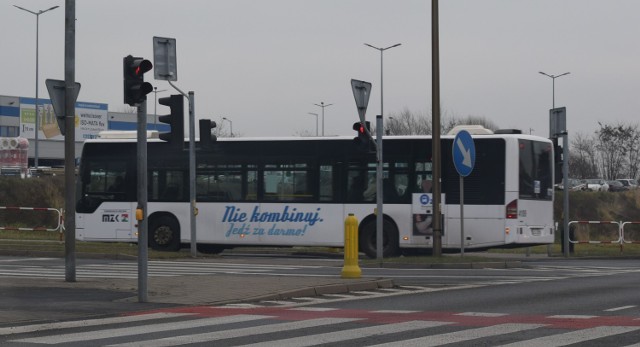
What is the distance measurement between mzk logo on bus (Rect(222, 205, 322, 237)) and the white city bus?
27 mm

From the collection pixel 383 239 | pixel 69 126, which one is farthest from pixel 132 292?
pixel 383 239

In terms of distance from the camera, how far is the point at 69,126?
19.0m

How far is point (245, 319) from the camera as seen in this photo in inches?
555

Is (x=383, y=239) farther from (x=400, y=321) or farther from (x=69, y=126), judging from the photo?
(x=400, y=321)

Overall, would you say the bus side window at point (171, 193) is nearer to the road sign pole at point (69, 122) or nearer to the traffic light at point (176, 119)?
the road sign pole at point (69, 122)

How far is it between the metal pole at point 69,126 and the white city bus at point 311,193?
10.3m

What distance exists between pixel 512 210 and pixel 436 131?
342 centimetres

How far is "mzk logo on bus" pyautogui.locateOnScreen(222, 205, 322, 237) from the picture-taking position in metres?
31.8

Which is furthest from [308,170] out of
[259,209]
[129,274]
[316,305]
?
[316,305]

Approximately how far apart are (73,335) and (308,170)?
774 inches

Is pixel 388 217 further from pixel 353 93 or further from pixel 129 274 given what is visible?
pixel 129 274

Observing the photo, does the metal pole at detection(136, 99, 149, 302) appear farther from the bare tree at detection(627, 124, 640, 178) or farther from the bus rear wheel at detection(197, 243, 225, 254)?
the bare tree at detection(627, 124, 640, 178)

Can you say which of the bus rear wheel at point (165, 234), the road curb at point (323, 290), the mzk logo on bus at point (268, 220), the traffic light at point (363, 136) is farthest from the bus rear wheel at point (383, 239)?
the road curb at point (323, 290)

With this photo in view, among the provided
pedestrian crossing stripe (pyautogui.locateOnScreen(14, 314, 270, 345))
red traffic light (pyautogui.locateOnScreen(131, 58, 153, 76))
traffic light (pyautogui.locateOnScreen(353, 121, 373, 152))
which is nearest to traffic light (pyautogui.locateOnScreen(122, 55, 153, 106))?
red traffic light (pyautogui.locateOnScreen(131, 58, 153, 76))
